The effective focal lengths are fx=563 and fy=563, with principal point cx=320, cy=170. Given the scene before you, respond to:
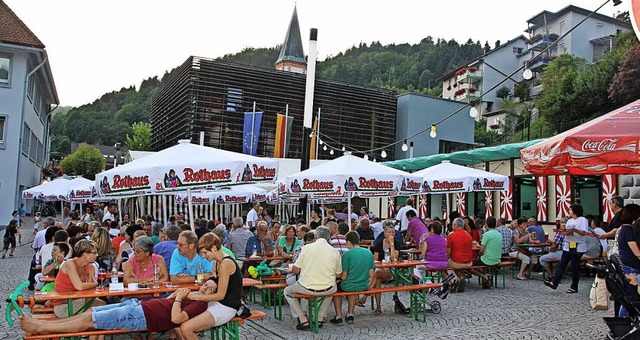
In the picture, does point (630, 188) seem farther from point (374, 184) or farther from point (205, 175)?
point (205, 175)

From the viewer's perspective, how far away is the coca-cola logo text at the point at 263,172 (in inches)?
358

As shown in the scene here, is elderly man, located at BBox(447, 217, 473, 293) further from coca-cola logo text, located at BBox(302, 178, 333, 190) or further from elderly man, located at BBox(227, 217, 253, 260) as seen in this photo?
elderly man, located at BBox(227, 217, 253, 260)

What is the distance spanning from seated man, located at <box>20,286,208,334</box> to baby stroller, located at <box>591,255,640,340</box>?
421 cm

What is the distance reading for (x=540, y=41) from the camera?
6431 centimetres

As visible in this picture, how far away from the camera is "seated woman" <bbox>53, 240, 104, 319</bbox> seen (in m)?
6.33

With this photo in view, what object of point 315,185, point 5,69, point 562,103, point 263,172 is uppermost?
point 562,103

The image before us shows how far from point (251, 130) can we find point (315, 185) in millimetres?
23809

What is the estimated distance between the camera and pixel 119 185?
29.0 ft

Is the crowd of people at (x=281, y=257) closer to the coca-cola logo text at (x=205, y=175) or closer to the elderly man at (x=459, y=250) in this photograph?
the elderly man at (x=459, y=250)

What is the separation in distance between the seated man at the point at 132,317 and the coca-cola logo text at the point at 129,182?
313 centimetres

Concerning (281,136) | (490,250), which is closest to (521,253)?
(490,250)

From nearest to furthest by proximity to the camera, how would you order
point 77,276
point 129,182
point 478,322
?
1. point 77,276
2. point 478,322
3. point 129,182

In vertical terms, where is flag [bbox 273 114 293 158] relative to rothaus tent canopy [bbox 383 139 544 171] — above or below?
above

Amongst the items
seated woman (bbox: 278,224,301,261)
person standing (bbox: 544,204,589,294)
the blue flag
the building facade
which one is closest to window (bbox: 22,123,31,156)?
the building facade
